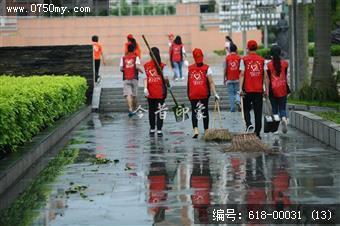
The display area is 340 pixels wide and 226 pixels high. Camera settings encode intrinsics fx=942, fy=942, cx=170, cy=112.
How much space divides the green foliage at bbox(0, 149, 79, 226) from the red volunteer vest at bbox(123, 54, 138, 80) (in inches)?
335

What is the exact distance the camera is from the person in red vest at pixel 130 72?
2308 cm

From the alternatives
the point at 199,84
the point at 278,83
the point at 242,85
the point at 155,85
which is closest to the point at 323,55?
the point at 278,83

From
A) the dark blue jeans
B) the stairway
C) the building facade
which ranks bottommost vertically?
the stairway

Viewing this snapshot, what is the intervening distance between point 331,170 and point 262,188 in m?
1.85

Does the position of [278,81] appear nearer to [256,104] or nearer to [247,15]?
[256,104]

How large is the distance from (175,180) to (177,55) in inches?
788

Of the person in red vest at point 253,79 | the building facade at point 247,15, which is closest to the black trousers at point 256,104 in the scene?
the person in red vest at point 253,79

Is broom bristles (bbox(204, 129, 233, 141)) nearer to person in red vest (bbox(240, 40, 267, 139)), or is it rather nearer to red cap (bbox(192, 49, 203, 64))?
person in red vest (bbox(240, 40, 267, 139))

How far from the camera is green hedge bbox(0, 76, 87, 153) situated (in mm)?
12750

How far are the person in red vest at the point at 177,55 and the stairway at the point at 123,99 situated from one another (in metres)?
3.32

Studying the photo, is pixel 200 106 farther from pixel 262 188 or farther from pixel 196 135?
pixel 262 188

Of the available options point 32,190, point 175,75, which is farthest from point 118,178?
point 175,75

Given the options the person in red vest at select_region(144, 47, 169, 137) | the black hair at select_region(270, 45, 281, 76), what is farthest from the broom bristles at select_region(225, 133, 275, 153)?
the person in red vest at select_region(144, 47, 169, 137)

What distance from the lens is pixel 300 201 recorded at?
33.8 ft
